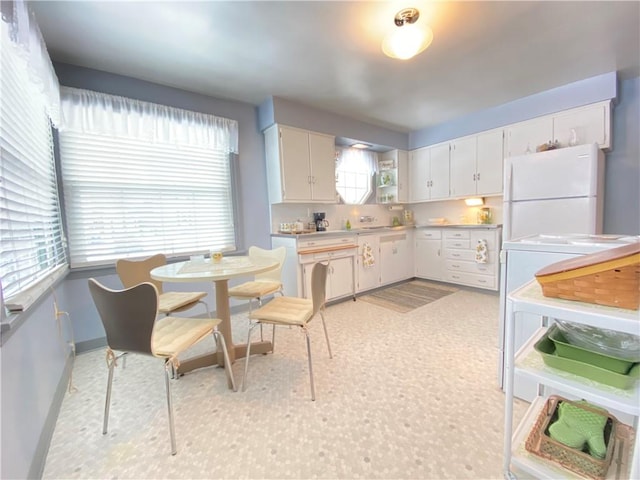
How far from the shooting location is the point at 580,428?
0.98 m

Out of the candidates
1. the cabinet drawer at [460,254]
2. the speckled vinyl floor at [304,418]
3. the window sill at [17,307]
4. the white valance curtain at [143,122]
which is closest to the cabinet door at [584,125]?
the cabinet drawer at [460,254]

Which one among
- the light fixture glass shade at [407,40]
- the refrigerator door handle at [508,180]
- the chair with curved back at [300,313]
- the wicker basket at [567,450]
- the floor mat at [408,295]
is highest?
the light fixture glass shade at [407,40]

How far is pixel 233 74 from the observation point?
8.29ft

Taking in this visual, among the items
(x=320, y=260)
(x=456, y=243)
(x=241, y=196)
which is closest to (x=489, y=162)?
(x=456, y=243)

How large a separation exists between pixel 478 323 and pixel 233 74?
3365 mm

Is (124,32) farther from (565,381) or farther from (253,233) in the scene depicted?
(565,381)

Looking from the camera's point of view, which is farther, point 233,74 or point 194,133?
point 194,133

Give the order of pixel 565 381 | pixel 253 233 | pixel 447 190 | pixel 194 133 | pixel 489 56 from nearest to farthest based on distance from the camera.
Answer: pixel 565 381
pixel 489 56
pixel 194 133
pixel 253 233
pixel 447 190

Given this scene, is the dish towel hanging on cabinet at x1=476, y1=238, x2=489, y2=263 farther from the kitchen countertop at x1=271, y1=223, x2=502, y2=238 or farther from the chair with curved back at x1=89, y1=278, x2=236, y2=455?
the chair with curved back at x1=89, y1=278, x2=236, y2=455

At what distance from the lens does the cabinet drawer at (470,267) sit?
3.61 meters

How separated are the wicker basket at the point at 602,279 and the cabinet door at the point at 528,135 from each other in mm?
3134

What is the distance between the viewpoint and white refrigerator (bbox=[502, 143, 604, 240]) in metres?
2.57

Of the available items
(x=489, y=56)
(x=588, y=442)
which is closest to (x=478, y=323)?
(x=588, y=442)

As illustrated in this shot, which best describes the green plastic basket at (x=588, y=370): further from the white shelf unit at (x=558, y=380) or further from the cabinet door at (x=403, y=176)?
the cabinet door at (x=403, y=176)
